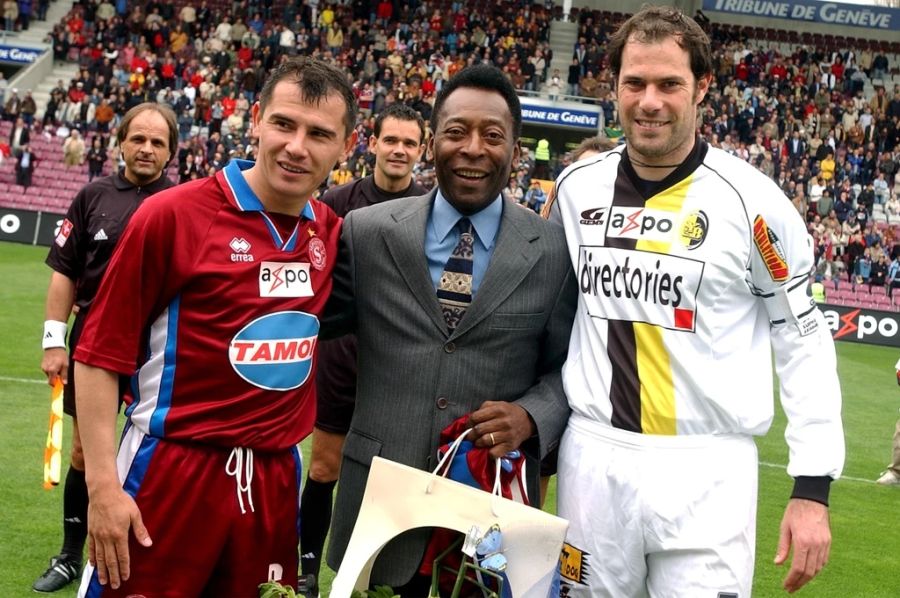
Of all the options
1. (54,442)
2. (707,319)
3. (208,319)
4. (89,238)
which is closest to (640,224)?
(707,319)

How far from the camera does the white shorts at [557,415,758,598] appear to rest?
3131mm

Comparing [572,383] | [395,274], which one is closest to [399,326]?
[395,274]

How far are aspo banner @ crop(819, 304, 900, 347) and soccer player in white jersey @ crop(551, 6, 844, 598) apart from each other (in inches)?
770

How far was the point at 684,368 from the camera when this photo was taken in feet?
10.4

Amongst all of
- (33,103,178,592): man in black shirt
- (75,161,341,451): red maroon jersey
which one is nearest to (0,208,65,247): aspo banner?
(33,103,178,592): man in black shirt

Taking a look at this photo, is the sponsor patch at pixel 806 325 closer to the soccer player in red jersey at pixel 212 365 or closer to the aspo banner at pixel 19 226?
the soccer player in red jersey at pixel 212 365

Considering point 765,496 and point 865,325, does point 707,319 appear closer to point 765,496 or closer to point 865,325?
point 765,496

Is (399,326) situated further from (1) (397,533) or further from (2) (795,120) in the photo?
(2) (795,120)

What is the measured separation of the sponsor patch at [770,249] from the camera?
124 inches

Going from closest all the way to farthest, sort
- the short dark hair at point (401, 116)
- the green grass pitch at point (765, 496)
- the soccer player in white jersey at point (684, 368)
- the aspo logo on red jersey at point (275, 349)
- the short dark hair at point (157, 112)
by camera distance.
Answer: the aspo logo on red jersey at point (275, 349) → the soccer player in white jersey at point (684, 368) → the short dark hair at point (157, 112) → the green grass pitch at point (765, 496) → the short dark hair at point (401, 116)

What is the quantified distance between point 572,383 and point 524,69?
3360 centimetres

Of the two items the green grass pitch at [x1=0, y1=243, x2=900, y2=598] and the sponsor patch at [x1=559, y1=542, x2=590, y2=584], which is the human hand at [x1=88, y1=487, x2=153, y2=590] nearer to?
the sponsor patch at [x1=559, y1=542, x2=590, y2=584]

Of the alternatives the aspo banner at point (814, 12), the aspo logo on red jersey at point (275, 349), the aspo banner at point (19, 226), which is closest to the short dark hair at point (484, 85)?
the aspo logo on red jersey at point (275, 349)

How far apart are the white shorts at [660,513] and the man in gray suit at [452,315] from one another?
0.52 feet
